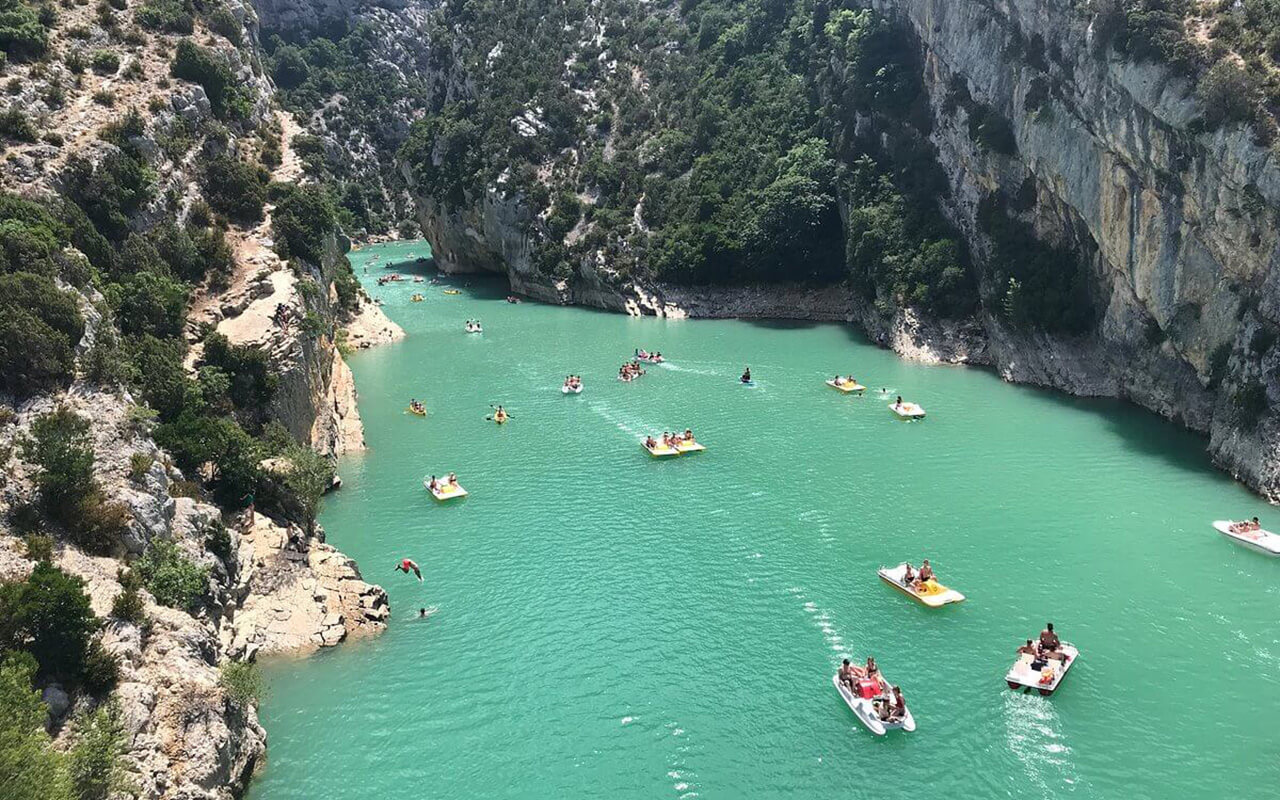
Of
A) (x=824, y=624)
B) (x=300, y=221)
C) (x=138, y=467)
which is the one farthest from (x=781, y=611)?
(x=300, y=221)

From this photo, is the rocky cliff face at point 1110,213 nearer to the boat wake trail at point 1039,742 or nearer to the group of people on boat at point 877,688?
the boat wake trail at point 1039,742

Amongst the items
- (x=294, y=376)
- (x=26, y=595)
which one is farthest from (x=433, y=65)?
(x=26, y=595)

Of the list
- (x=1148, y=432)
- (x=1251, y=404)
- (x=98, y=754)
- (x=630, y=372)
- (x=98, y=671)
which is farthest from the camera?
(x=630, y=372)

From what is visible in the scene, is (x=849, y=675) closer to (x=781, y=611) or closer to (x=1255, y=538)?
(x=781, y=611)

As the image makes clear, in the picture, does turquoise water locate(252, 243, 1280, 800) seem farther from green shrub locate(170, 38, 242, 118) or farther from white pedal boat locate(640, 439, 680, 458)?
green shrub locate(170, 38, 242, 118)

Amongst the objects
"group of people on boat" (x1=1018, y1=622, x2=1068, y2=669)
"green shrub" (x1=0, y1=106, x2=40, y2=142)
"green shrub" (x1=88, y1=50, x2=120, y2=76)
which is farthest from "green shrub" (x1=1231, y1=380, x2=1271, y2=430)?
"green shrub" (x1=88, y1=50, x2=120, y2=76)

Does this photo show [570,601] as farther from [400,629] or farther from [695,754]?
[695,754]

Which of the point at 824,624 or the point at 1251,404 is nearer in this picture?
the point at 824,624
